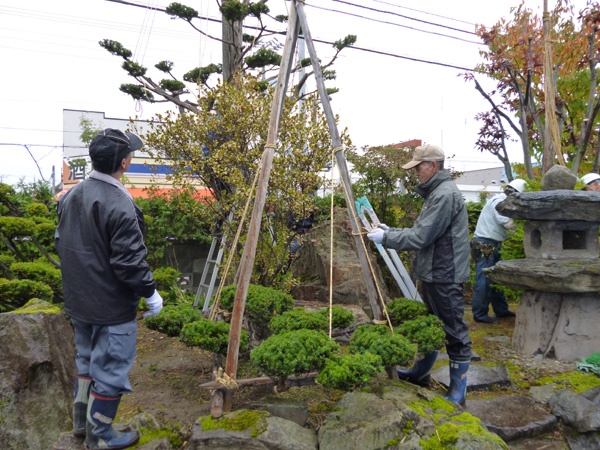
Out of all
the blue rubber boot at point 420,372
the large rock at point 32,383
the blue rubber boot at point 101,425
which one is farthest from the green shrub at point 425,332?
the large rock at point 32,383

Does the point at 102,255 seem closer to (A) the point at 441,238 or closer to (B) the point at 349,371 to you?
(B) the point at 349,371

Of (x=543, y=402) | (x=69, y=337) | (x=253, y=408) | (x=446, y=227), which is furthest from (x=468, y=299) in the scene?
(x=69, y=337)

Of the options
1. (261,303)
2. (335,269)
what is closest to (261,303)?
(261,303)

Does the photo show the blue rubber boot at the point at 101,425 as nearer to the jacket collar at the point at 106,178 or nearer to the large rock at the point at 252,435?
the large rock at the point at 252,435

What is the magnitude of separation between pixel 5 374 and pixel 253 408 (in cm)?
185

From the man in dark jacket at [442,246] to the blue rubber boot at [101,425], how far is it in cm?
231

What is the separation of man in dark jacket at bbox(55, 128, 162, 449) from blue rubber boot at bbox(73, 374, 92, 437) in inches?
4.7

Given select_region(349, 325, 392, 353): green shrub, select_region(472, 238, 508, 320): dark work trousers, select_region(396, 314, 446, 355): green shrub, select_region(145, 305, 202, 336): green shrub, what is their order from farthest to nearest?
select_region(472, 238, 508, 320): dark work trousers < select_region(145, 305, 202, 336): green shrub < select_region(396, 314, 446, 355): green shrub < select_region(349, 325, 392, 353): green shrub

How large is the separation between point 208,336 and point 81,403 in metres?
0.96

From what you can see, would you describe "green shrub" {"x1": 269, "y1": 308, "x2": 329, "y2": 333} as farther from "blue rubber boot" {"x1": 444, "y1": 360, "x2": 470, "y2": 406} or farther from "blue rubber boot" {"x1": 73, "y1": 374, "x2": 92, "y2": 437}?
"blue rubber boot" {"x1": 73, "y1": 374, "x2": 92, "y2": 437}

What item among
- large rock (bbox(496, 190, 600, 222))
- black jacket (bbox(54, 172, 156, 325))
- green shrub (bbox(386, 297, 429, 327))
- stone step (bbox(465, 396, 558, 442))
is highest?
large rock (bbox(496, 190, 600, 222))

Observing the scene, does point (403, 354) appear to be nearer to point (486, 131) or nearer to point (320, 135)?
point (320, 135)

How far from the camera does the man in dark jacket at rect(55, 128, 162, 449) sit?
275cm

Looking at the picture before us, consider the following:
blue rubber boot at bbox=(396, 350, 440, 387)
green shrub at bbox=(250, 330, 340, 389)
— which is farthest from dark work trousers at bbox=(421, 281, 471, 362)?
green shrub at bbox=(250, 330, 340, 389)
